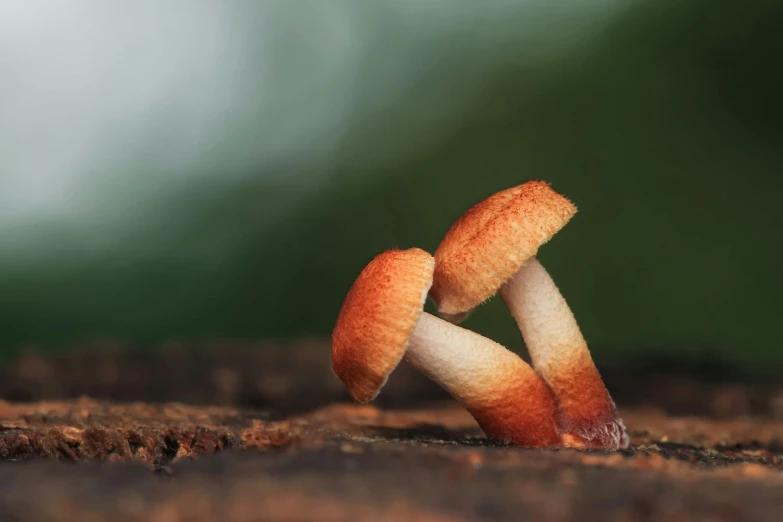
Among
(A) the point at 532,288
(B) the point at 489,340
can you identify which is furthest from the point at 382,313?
(A) the point at 532,288

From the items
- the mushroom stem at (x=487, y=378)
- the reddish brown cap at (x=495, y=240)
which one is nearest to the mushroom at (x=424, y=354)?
the mushroom stem at (x=487, y=378)

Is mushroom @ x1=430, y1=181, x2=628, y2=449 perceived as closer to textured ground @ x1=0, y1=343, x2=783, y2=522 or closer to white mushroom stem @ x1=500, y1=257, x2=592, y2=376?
white mushroom stem @ x1=500, y1=257, x2=592, y2=376

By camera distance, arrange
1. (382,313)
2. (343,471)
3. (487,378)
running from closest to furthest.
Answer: (343,471), (382,313), (487,378)

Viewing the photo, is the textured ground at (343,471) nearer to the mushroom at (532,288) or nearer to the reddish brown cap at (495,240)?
the mushroom at (532,288)

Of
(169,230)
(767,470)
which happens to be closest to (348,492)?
(767,470)

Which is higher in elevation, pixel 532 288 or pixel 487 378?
pixel 532 288

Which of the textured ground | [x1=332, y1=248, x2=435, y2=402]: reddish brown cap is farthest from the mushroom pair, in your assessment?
the textured ground

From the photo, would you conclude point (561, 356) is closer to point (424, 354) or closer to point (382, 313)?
point (424, 354)
